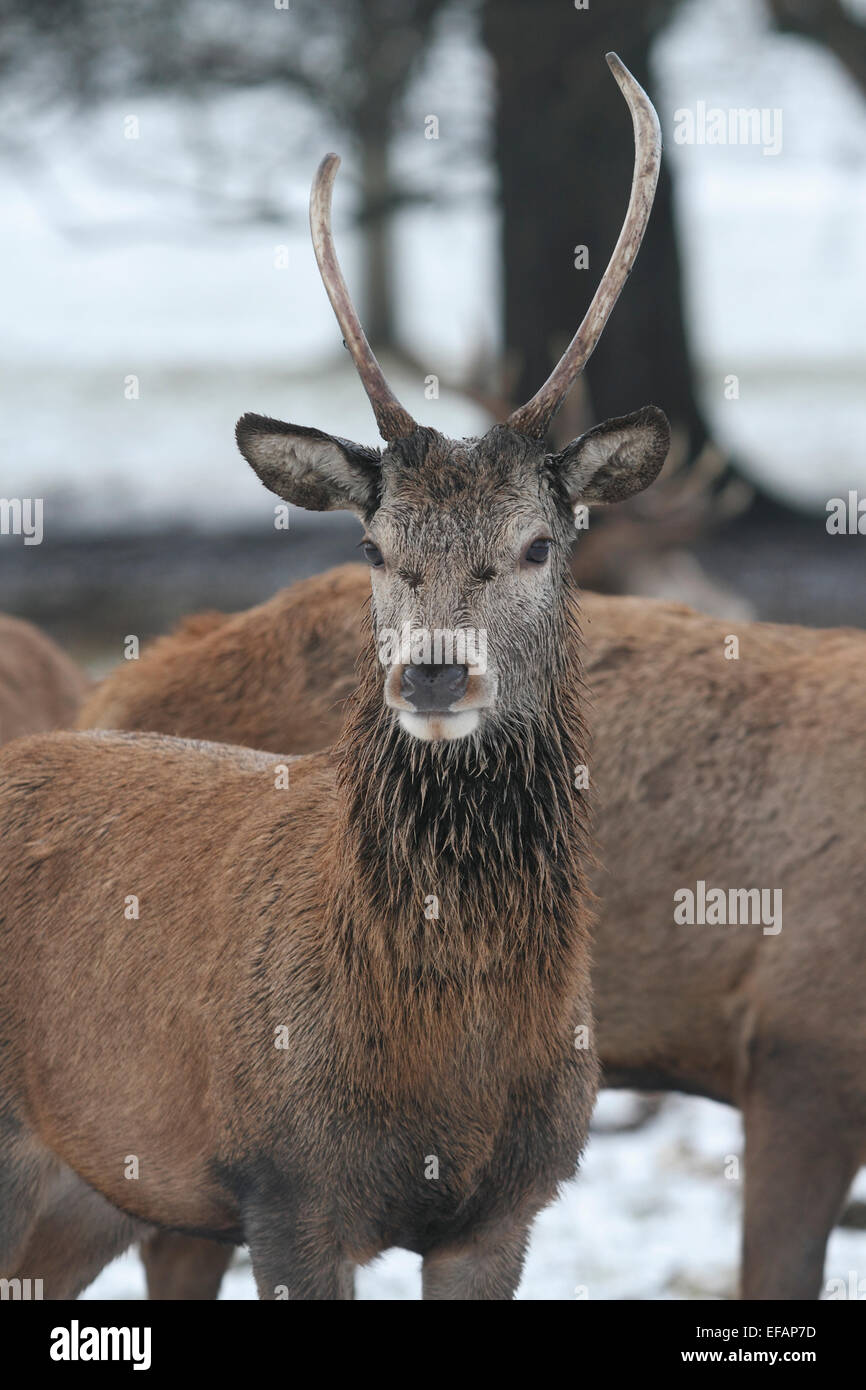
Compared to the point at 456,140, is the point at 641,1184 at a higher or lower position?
lower

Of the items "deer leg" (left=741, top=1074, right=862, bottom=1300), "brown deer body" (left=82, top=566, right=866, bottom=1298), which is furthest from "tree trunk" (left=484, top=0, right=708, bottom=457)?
"deer leg" (left=741, top=1074, right=862, bottom=1300)

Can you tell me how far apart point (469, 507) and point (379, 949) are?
891 mm

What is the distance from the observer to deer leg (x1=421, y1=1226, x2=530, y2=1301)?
3.68 metres

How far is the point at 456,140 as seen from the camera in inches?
653

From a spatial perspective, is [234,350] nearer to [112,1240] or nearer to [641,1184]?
[641,1184]

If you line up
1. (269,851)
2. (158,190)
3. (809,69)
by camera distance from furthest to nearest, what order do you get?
(158,190) → (809,69) → (269,851)

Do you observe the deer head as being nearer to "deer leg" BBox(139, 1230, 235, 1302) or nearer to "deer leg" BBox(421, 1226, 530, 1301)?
"deer leg" BBox(421, 1226, 530, 1301)

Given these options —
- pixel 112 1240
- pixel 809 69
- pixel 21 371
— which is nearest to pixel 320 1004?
pixel 112 1240

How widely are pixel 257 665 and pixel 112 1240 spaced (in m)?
1.79

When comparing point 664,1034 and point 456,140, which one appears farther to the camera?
point 456,140

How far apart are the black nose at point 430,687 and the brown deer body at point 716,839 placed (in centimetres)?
204

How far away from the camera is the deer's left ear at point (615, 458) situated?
3.57 m

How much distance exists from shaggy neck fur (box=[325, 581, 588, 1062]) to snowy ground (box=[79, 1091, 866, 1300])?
6.16ft

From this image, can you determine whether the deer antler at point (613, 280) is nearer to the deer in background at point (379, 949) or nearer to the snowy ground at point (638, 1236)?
the deer in background at point (379, 949)
